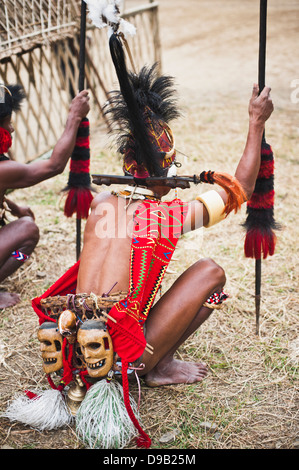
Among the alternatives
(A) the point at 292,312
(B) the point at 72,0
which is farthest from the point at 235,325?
(B) the point at 72,0

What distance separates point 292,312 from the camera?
121 inches

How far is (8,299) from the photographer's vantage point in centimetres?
323

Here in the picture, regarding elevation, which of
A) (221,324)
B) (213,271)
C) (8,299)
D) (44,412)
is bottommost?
(221,324)

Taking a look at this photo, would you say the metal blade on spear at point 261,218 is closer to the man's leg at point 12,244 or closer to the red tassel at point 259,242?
the red tassel at point 259,242

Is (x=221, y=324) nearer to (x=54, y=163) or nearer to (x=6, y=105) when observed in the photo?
(x=54, y=163)

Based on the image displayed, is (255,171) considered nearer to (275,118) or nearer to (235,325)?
(235,325)

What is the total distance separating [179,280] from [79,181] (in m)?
1.10

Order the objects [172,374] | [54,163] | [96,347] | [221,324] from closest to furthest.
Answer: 1. [96,347]
2. [172,374]
3. [54,163]
4. [221,324]

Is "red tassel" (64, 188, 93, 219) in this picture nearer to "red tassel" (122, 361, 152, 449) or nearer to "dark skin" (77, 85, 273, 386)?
"dark skin" (77, 85, 273, 386)

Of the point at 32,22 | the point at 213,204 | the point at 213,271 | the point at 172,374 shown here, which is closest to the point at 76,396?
the point at 172,374

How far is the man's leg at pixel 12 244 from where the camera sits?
3180mm

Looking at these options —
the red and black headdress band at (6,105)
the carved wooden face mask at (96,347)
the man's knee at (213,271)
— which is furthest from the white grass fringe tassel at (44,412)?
the red and black headdress band at (6,105)

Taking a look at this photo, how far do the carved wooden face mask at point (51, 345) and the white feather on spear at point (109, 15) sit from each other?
1372 millimetres

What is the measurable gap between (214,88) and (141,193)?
676 centimetres
